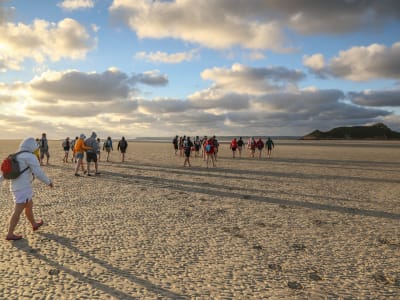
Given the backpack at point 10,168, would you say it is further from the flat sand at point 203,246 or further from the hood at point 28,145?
the flat sand at point 203,246

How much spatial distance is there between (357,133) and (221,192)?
478 ft

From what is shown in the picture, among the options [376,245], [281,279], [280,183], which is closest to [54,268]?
[281,279]

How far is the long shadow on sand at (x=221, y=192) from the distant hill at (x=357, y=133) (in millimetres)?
129655

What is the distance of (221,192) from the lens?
11.8 m

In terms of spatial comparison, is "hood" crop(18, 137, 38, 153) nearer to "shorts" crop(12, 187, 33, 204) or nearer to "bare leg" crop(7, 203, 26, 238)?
"shorts" crop(12, 187, 33, 204)

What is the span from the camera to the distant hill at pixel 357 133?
Answer: 433ft

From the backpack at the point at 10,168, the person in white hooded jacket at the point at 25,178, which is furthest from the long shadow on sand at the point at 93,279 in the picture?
the backpack at the point at 10,168

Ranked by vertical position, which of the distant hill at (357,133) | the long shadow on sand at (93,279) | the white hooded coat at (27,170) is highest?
the distant hill at (357,133)

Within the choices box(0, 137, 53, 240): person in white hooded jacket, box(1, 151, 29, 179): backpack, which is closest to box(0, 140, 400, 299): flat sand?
box(0, 137, 53, 240): person in white hooded jacket

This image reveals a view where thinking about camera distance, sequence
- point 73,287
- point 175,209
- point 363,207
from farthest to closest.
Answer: point 363,207
point 175,209
point 73,287

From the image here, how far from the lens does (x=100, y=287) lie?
4395 mm

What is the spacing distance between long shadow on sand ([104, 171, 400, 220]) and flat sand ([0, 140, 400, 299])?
0.21 feet

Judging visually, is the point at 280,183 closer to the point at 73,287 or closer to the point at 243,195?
the point at 243,195

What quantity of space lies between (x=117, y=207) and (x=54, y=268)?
419 centimetres
